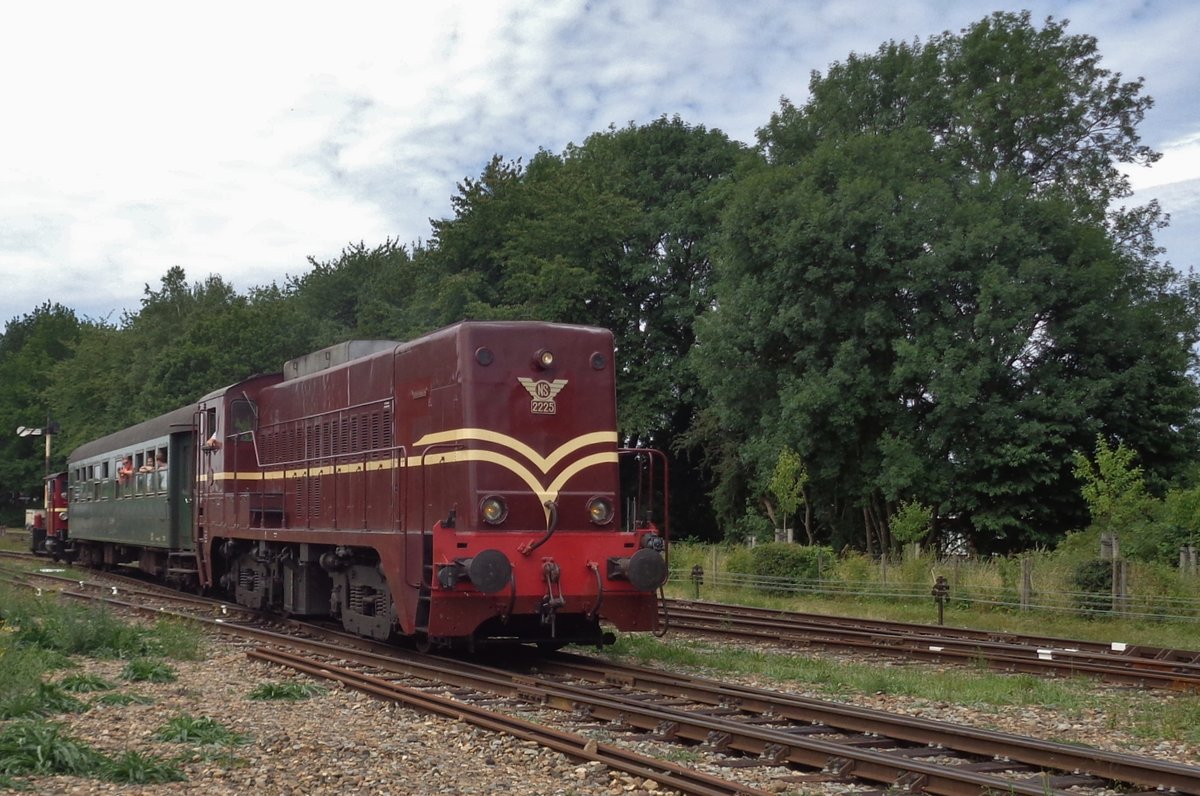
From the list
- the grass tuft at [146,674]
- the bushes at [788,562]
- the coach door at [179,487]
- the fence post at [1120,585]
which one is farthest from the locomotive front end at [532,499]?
the bushes at [788,562]

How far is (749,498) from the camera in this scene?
1453 inches

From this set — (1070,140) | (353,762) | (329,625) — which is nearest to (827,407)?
(1070,140)

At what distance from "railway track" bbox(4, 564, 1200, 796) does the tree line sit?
15787 millimetres

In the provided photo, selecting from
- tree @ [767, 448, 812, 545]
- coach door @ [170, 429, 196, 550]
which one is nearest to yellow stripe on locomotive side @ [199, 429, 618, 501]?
coach door @ [170, 429, 196, 550]

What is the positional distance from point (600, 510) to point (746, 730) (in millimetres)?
4540

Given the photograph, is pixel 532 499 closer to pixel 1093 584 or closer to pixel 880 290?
pixel 1093 584

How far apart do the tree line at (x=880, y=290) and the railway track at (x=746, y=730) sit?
51.8 ft

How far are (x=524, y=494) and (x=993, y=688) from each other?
4924mm

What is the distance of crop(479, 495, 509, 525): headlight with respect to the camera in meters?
11.7

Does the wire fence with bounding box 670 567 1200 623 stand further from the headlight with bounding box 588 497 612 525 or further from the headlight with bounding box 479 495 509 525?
the headlight with bounding box 479 495 509 525

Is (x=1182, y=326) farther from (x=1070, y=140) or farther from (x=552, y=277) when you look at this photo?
(x=552, y=277)

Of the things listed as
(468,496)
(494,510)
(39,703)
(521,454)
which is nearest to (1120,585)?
(521,454)

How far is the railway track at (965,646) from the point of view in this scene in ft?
40.4

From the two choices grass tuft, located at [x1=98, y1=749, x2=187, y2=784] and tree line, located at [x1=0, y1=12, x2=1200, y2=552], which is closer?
grass tuft, located at [x1=98, y1=749, x2=187, y2=784]
